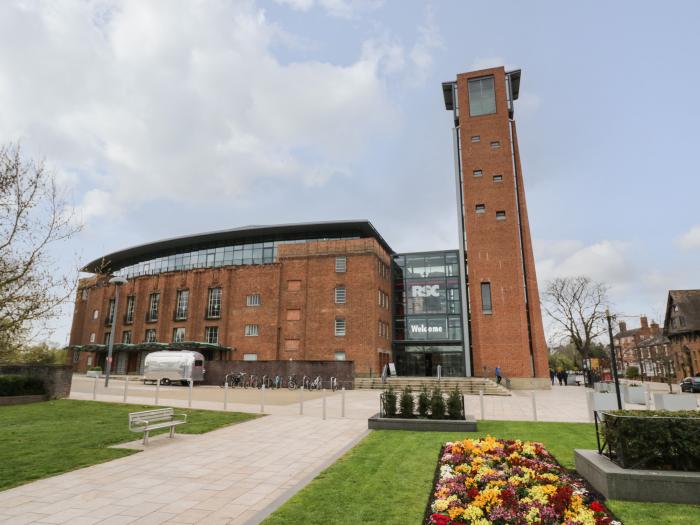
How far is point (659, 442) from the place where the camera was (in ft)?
20.9

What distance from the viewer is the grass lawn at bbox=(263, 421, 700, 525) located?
5480 mm

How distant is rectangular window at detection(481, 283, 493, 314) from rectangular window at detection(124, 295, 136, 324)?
40902 millimetres

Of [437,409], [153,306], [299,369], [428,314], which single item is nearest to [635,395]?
[437,409]

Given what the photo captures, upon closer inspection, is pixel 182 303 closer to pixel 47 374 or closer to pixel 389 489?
pixel 47 374

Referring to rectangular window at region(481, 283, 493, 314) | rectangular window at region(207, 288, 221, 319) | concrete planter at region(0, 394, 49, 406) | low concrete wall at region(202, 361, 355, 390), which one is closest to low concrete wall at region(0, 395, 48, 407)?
concrete planter at region(0, 394, 49, 406)

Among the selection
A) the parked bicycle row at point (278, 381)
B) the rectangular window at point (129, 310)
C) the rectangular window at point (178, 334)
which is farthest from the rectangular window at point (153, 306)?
the parked bicycle row at point (278, 381)

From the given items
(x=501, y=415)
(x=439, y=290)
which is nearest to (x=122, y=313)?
(x=439, y=290)

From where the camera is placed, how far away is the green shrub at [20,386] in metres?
19.4

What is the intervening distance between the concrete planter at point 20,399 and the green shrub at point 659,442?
23420 mm

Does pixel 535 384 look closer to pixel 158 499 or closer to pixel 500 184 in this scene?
pixel 500 184

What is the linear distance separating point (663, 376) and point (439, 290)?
39937mm

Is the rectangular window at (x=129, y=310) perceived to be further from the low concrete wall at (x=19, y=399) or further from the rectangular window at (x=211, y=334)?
the low concrete wall at (x=19, y=399)

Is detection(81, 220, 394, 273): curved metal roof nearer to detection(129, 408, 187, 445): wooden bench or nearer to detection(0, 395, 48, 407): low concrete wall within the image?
detection(0, 395, 48, 407): low concrete wall

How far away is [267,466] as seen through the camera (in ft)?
28.0
